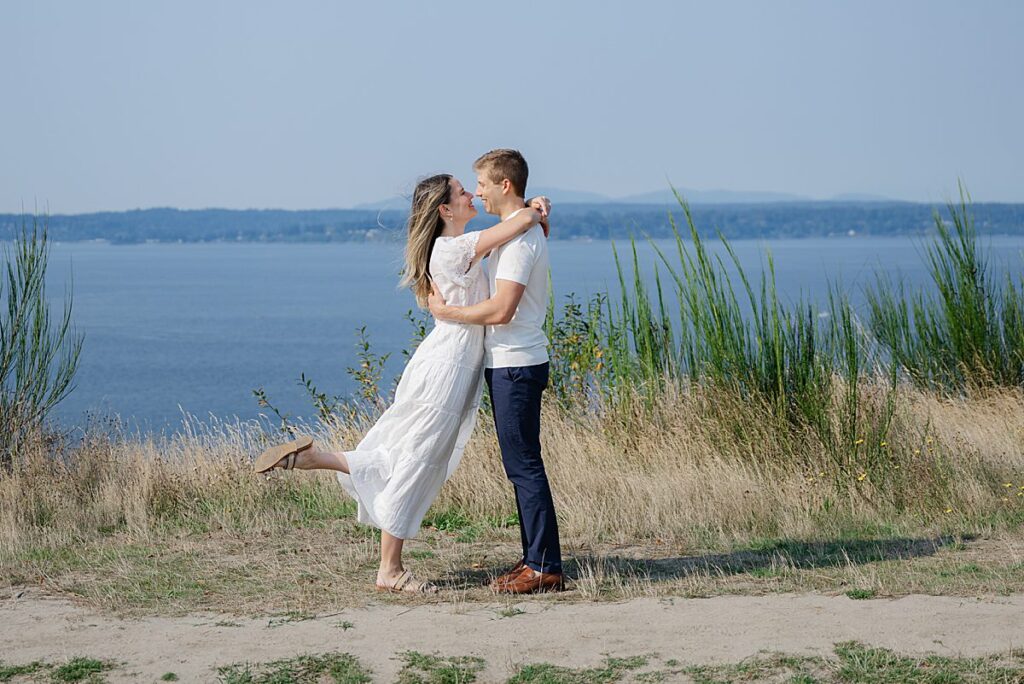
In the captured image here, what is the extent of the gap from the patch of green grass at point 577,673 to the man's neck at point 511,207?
2046 mm

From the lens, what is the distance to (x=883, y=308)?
1276cm

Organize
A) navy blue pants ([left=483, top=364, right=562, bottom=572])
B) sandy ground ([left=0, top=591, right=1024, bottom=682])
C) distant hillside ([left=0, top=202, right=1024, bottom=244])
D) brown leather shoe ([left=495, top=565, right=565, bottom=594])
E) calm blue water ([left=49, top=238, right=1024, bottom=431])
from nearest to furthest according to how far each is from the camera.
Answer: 1. sandy ground ([left=0, top=591, right=1024, bottom=682])
2. navy blue pants ([left=483, top=364, right=562, bottom=572])
3. brown leather shoe ([left=495, top=565, right=565, bottom=594])
4. calm blue water ([left=49, top=238, right=1024, bottom=431])
5. distant hillside ([left=0, top=202, right=1024, bottom=244])

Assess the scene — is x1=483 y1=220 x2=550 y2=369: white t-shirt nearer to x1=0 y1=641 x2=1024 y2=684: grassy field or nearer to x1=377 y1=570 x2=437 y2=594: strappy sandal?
x1=377 y1=570 x2=437 y2=594: strappy sandal

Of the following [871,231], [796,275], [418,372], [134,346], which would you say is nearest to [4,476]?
[418,372]

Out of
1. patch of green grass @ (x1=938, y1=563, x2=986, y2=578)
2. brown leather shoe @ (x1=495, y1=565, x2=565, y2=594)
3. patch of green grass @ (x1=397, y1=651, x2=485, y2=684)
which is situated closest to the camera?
patch of green grass @ (x1=397, y1=651, x2=485, y2=684)

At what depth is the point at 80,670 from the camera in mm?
4723

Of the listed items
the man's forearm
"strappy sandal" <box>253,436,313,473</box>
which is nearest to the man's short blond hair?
the man's forearm

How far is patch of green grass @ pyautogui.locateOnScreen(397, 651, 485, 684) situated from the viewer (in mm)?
4562

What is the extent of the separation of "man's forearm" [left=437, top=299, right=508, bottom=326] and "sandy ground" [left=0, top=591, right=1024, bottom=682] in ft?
4.19

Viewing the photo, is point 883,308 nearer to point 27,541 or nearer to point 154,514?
point 154,514

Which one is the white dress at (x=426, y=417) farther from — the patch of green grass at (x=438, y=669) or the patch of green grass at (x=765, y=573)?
the patch of green grass at (x=765, y=573)

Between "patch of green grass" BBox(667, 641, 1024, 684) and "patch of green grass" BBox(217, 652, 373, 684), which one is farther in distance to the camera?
"patch of green grass" BBox(217, 652, 373, 684)

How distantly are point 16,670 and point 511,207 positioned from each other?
2.81 m

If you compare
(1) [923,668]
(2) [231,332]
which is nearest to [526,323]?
(1) [923,668]
